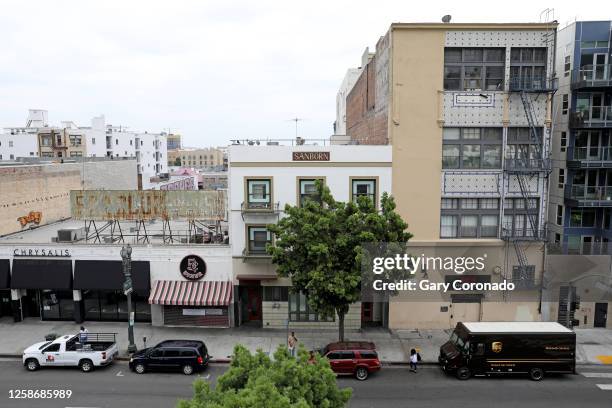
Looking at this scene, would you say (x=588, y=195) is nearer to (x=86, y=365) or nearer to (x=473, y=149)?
(x=473, y=149)

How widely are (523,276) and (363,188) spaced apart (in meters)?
10.6

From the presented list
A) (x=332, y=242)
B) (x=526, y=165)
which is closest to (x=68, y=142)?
(x=332, y=242)

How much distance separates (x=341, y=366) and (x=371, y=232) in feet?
20.7

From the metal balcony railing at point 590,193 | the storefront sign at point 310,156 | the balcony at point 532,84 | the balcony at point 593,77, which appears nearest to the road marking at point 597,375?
the metal balcony railing at point 590,193

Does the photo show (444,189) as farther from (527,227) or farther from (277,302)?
(277,302)

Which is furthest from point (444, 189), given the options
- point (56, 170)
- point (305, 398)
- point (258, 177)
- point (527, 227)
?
point (56, 170)

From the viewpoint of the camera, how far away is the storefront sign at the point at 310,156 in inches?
1080

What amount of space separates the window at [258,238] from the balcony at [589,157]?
60.1 ft

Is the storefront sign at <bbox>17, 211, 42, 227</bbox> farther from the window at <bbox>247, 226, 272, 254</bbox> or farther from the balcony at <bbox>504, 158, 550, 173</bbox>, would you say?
the balcony at <bbox>504, 158, 550, 173</bbox>

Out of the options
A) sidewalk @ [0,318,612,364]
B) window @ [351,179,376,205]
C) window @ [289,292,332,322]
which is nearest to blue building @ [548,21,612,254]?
sidewalk @ [0,318,612,364]

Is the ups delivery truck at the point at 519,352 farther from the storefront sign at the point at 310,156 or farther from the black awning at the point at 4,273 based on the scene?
the black awning at the point at 4,273

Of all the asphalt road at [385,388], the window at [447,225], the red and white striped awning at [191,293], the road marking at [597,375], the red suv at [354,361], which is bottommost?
the asphalt road at [385,388]

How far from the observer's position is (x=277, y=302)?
28.8 m

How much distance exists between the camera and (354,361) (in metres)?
22.3
